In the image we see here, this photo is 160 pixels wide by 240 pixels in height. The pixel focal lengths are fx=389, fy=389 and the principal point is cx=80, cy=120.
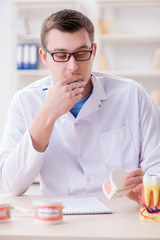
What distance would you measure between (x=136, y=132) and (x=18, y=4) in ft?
11.9

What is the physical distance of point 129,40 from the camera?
15.6 feet

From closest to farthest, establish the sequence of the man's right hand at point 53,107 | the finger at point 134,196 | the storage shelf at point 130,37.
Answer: the finger at point 134,196 → the man's right hand at point 53,107 → the storage shelf at point 130,37

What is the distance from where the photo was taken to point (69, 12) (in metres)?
1.72

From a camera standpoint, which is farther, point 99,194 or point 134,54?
point 134,54

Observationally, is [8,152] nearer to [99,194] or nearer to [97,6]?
[99,194]

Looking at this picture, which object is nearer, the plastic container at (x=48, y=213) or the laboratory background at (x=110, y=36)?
the plastic container at (x=48, y=213)

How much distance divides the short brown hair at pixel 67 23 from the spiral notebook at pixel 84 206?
2.28 feet

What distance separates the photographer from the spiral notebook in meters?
1.23

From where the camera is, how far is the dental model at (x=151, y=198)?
1.15 m

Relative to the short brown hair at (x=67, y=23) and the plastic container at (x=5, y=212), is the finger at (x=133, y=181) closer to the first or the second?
the plastic container at (x=5, y=212)

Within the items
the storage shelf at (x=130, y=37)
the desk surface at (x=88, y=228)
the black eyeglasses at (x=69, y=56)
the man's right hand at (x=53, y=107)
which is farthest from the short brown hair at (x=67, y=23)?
the storage shelf at (x=130, y=37)

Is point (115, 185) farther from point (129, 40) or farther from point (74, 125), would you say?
point (129, 40)

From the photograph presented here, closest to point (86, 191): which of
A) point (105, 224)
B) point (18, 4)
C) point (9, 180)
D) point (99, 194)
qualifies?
point (99, 194)

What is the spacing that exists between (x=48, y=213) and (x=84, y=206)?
0.81 ft
